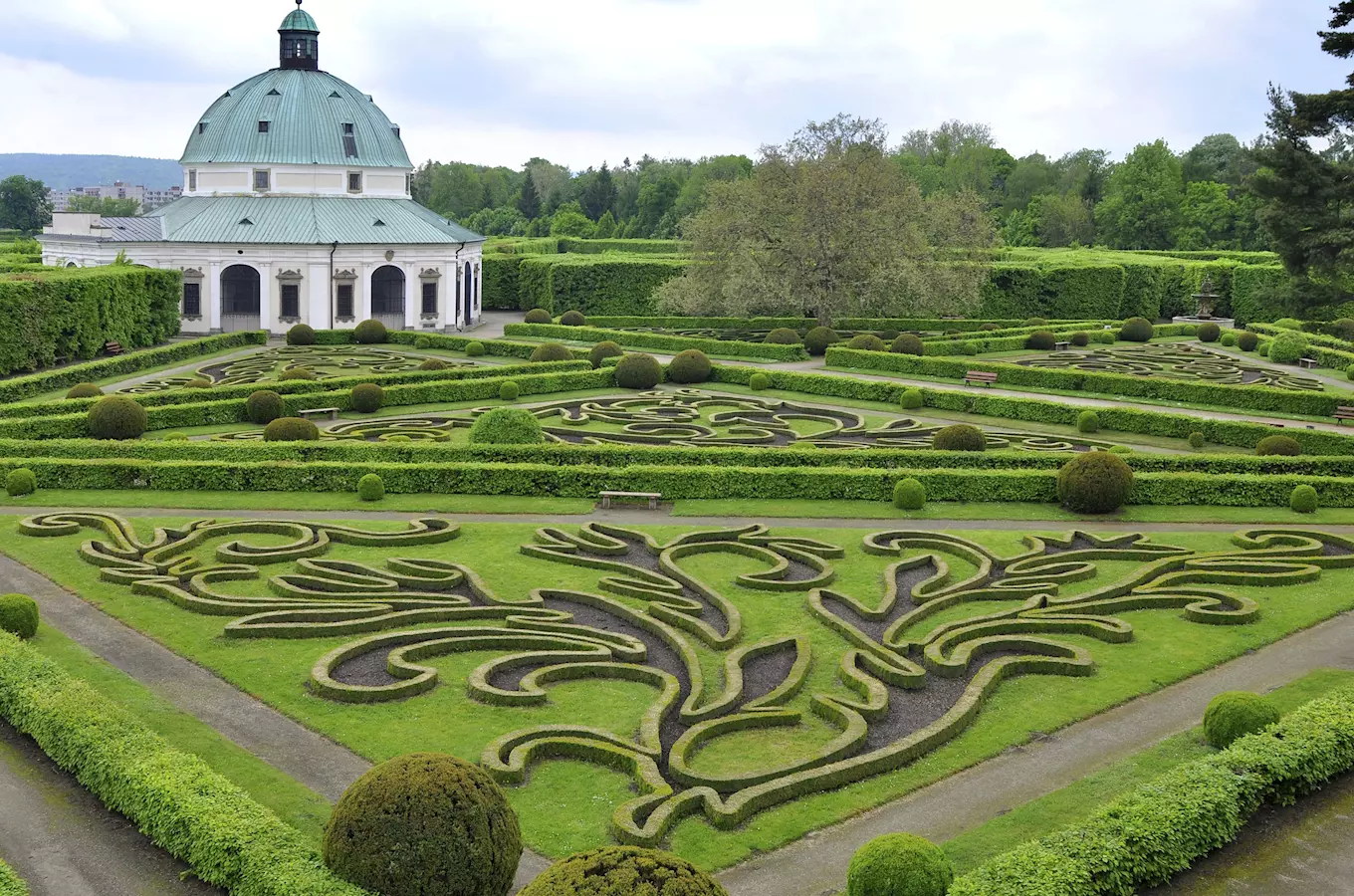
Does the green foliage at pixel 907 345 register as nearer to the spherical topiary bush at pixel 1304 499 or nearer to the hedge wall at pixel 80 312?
the spherical topiary bush at pixel 1304 499

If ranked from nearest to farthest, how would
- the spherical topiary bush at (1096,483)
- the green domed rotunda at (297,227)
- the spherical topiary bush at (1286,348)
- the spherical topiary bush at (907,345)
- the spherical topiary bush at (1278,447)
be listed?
the spherical topiary bush at (1096,483) < the spherical topiary bush at (1278,447) < the spherical topiary bush at (907,345) < the spherical topiary bush at (1286,348) < the green domed rotunda at (297,227)

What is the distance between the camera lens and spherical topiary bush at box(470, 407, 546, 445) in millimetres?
32344

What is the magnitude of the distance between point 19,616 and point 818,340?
138 feet

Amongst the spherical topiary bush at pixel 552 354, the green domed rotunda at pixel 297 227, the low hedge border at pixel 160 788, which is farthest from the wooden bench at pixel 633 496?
the green domed rotunda at pixel 297 227

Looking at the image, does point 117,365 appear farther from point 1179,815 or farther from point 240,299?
point 1179,815

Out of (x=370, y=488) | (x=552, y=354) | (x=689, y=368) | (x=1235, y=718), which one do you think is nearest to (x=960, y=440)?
(x=370, y=488)

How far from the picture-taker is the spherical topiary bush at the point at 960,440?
111 ft

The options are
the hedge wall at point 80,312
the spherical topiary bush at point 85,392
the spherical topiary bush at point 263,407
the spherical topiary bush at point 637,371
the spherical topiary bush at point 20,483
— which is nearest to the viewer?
the spherical topiary bush at point 20,483

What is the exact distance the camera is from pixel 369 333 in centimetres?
6069

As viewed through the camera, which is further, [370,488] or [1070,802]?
[370,488]

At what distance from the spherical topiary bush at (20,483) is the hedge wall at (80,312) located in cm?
2162

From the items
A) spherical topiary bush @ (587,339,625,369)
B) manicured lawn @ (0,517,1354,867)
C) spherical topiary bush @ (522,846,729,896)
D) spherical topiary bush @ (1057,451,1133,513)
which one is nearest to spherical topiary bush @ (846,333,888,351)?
spherical topiary bush @ (587,339,625,369)

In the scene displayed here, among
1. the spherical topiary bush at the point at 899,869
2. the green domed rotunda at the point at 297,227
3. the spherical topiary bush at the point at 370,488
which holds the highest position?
the green domed rotunda at the point at 297,227

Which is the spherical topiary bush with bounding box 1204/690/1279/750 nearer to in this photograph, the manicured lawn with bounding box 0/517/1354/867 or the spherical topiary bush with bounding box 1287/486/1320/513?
the manicured lawn with bounding box 0/517/1354/867
